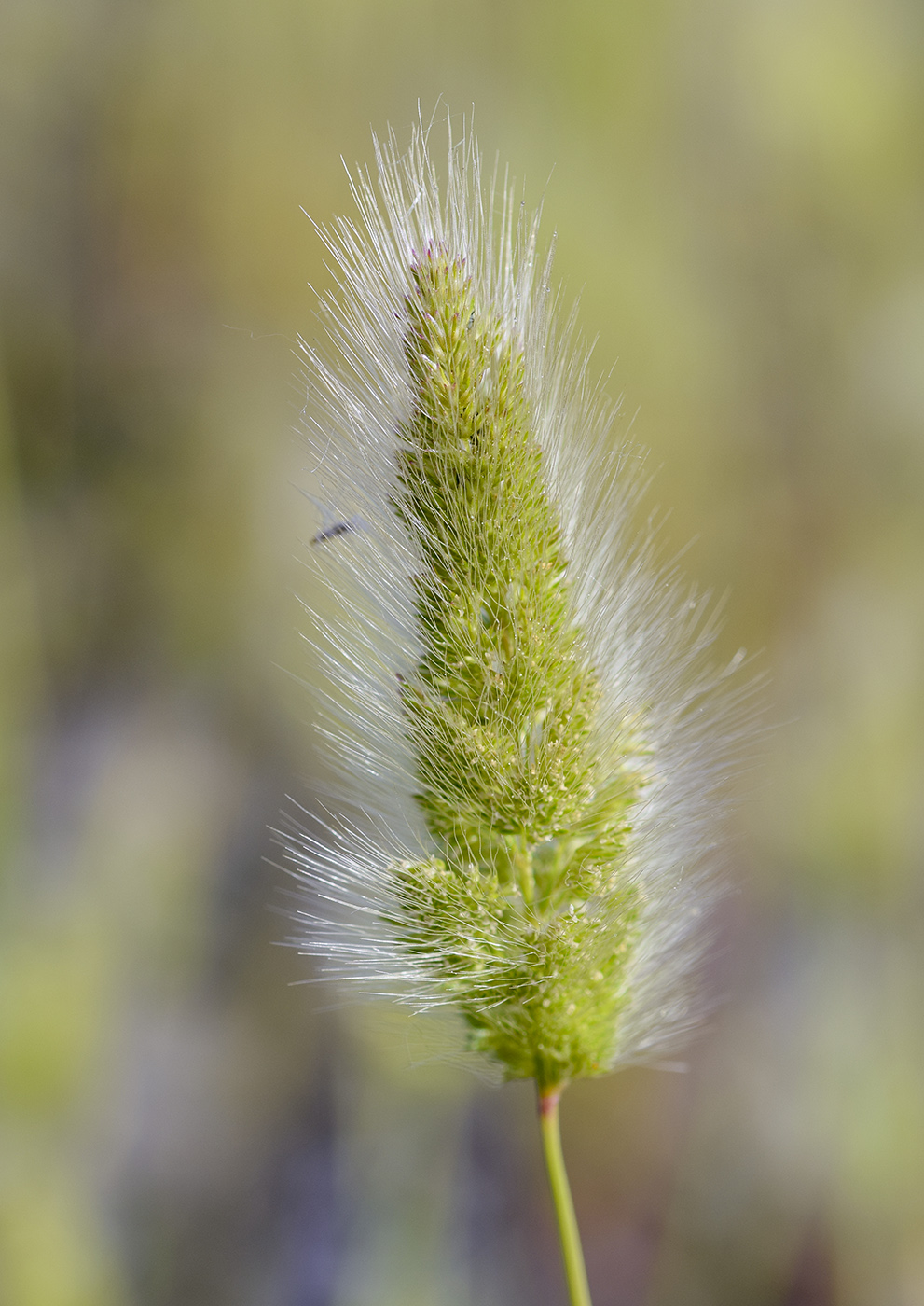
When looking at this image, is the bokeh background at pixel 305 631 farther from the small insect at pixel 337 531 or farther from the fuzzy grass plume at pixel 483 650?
the small insect at pixel 337 531

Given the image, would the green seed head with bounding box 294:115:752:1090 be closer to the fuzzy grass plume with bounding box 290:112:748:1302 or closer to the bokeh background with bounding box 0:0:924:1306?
the fuzzy grass plume with bounding box 290:112:748:1302

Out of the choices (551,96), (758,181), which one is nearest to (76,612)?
(551,96)

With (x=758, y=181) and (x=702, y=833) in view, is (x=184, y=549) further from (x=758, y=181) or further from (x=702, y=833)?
(x=758, y=181)

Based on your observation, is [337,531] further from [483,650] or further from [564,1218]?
[564,1218]

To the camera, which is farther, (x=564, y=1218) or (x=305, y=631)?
(x=305, y=631)

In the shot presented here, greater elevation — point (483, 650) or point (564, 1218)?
point (483, 650)

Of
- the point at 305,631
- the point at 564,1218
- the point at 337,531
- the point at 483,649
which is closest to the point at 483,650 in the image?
the point at 483,649
